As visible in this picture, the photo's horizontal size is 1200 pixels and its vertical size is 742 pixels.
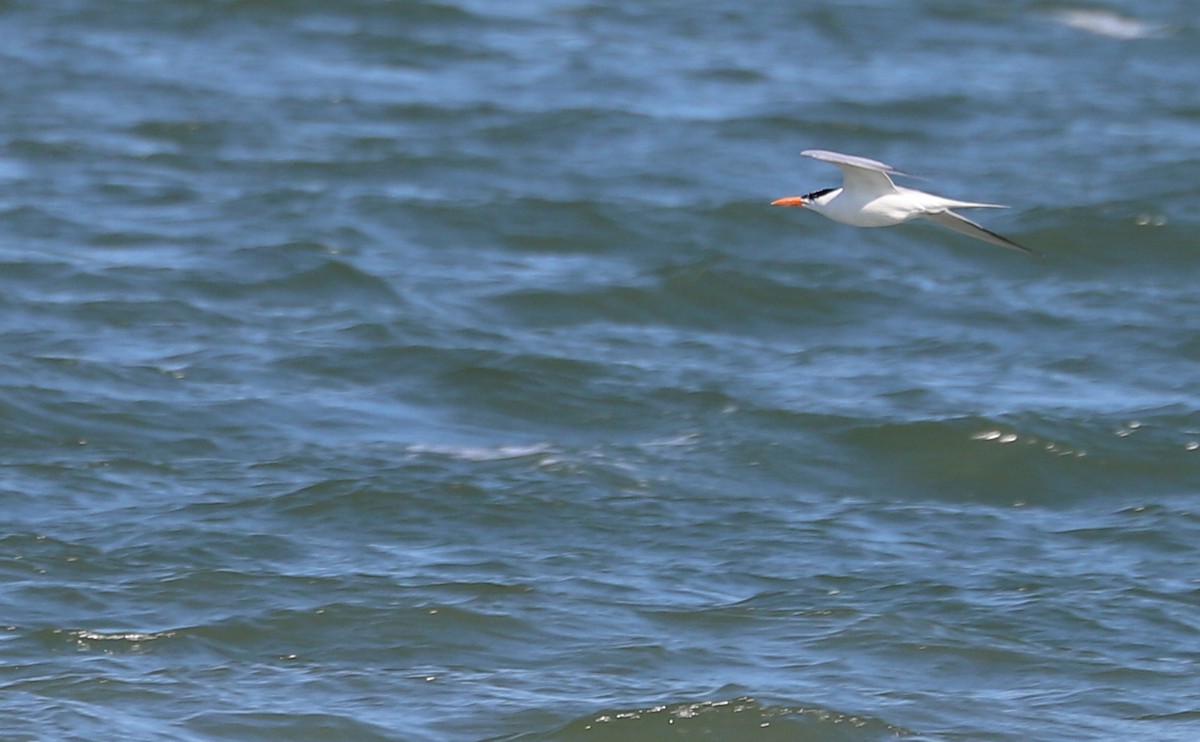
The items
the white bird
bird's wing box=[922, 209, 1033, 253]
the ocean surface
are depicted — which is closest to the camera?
the ocean surface

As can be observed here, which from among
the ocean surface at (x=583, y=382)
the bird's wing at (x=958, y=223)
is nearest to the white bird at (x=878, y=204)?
the bird's wing at (x=958, y=223)

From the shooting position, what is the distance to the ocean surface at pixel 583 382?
8.98 metres

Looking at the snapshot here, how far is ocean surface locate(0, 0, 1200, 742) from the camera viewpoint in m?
8.98

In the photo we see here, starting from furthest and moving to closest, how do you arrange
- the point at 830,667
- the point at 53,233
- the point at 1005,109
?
the point at 1005,109, the point at 53,233, the point at 830,667

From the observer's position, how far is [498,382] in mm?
12688

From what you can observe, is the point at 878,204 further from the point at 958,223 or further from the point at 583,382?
the point at 583,382

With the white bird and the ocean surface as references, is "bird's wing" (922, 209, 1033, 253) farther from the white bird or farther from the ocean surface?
the ocean surface

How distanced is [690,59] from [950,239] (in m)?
5.33

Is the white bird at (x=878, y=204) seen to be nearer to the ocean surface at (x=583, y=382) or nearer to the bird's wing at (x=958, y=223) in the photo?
the bird's wing at (x=958, y=223)

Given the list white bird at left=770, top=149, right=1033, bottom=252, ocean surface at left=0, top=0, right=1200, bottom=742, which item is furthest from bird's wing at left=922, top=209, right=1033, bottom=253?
ocean surface at left=0, top=0, right=1200, bottom=742

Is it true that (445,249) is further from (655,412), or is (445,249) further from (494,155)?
(655,412)

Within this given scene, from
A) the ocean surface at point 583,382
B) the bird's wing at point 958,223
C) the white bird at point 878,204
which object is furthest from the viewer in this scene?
the white bird at point 878,204

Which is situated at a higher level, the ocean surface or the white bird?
the white bird

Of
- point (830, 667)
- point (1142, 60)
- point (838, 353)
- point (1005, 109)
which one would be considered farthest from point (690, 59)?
point (830, 667)
